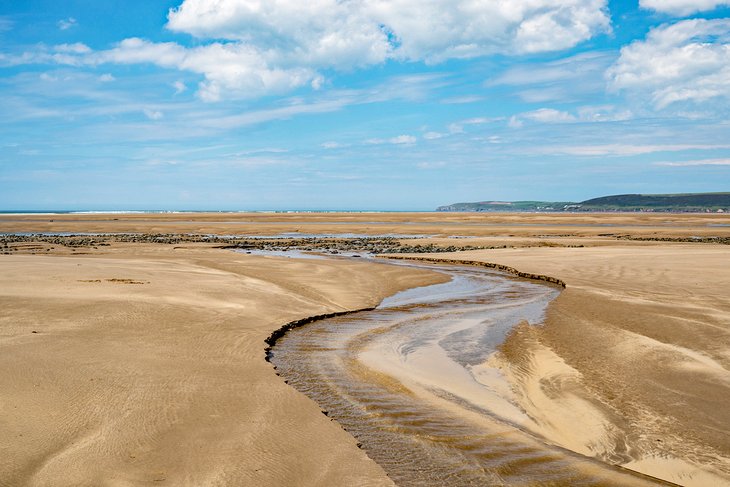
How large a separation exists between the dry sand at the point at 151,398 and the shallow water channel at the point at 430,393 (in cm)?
57

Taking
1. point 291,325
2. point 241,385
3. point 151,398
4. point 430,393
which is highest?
point 151,398

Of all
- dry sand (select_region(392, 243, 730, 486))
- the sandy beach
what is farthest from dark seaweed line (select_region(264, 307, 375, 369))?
dry sand (select_region(392, 243, 730, 486))

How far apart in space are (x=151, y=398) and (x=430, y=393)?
4291mm

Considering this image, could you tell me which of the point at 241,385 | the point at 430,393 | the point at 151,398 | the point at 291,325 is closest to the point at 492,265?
the point at 291,325

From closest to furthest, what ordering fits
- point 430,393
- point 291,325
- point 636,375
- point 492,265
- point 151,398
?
point 151,398, point 430,393, point 636,375, point 291,325, point 492,265

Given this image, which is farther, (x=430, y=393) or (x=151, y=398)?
(x=430, y=393)

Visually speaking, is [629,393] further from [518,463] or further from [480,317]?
[480,317]

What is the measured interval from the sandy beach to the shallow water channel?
0.43 m

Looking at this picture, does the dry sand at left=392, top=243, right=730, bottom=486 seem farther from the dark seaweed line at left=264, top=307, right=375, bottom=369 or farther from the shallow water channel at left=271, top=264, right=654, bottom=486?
the dark seaweed line at left=264, top=307, right=375, bottom=369

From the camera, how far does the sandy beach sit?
571cm

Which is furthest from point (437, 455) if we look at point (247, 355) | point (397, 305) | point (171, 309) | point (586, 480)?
point (397, 305)

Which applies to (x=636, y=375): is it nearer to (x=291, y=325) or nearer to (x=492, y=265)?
(x=291, y=325)

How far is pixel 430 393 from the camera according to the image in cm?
906

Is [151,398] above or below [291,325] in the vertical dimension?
above
